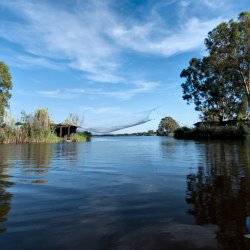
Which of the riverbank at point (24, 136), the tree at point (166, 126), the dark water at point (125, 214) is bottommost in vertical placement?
the dark water at point (125, 214)

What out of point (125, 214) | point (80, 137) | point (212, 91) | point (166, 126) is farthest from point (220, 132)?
point (166, 126)

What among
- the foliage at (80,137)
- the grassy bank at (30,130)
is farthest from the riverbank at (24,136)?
the foliage at (80,137)

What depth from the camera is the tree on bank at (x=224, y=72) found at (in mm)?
27688

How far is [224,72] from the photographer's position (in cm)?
3238

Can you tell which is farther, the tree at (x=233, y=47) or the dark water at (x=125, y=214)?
the tree at (x=233, y=47)


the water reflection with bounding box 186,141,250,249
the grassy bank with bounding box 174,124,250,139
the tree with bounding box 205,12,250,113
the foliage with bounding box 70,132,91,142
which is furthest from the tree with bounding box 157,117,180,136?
the water reflection with bounding box 186,141,250,249

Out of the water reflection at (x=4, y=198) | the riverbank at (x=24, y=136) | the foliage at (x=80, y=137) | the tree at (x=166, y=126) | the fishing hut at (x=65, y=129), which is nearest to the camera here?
the water reflection at (x=4, y=198)

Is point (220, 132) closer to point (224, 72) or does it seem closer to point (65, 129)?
point (224, 72)

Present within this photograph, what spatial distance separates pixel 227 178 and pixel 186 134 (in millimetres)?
44357

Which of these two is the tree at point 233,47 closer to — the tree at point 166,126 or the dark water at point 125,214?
the dark water at point 125,214

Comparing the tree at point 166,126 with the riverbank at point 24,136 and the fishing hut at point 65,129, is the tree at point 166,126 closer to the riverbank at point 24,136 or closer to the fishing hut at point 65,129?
the fishing hut at point 65,129

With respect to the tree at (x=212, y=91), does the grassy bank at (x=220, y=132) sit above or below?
below

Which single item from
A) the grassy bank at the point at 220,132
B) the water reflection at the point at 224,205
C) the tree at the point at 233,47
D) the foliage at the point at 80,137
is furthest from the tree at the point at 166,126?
the water reflection at the point at 224,205

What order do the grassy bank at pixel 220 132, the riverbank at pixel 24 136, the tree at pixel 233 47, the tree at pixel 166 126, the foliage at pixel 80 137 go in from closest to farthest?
the tree at pixel 233 47 < the riverbank at pixel 24 136 < the grassy bank at pixel 220 132 < the foliage at pixel 80 137 < the tree at pixel 166 126
